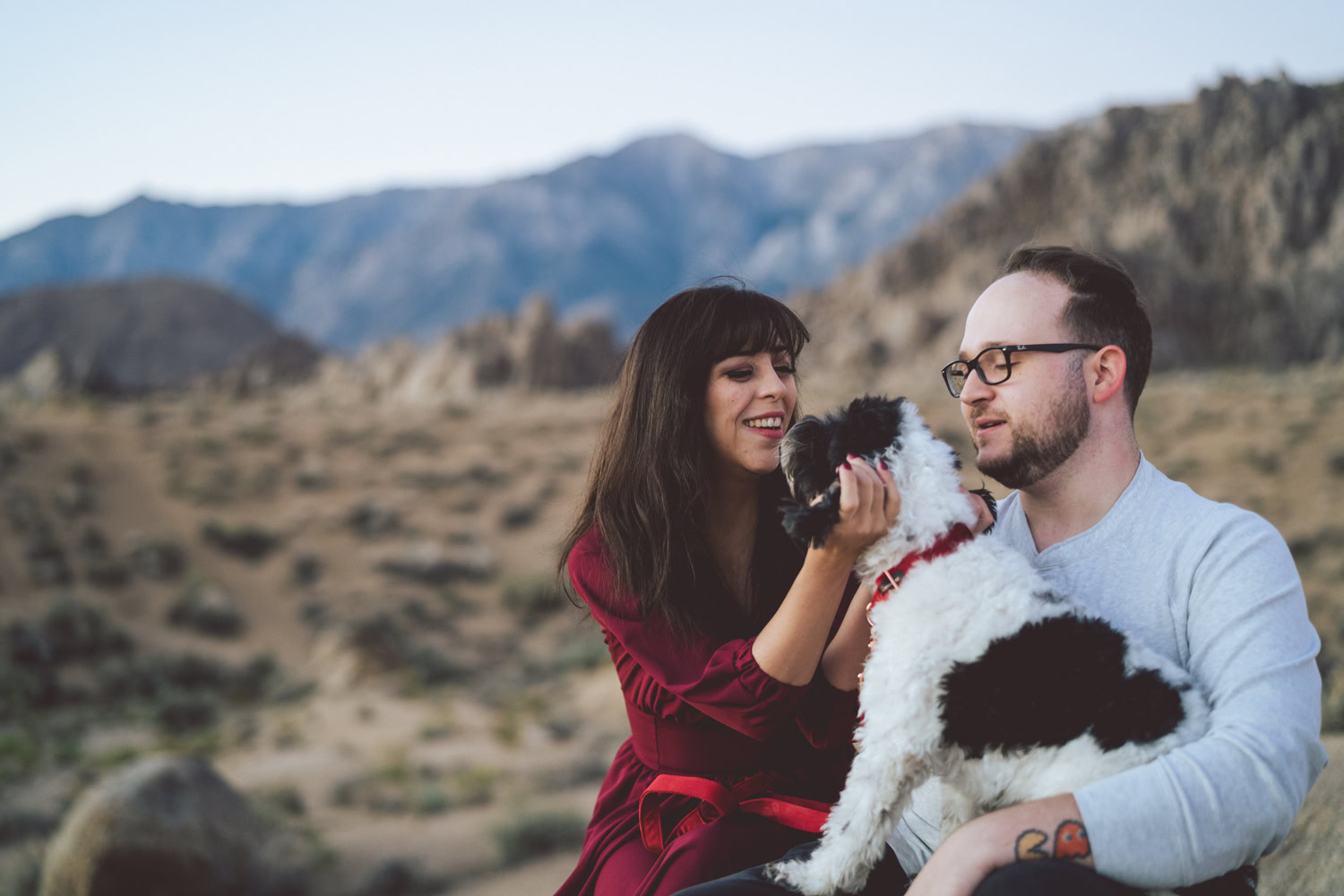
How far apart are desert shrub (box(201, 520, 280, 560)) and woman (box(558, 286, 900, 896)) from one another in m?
17.6

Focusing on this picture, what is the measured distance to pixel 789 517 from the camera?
7.75 ft

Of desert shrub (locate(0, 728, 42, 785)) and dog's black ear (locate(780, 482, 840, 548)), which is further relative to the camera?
desert shrub (locate(0, 728, 42, 785))

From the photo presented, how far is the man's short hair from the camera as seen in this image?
2686 mm

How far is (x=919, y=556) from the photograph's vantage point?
96.3 inches

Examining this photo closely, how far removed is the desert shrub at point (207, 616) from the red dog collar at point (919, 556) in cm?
1555

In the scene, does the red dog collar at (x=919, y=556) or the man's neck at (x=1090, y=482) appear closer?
the red dog collar at (x=919, y=556)

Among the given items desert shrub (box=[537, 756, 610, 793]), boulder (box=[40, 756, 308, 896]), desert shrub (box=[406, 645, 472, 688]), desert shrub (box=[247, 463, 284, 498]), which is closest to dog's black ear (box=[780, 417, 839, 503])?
boulder (box=[40, 756, 308, 896])

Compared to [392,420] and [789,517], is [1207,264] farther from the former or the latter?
[789,517]

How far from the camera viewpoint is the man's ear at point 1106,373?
2.66m

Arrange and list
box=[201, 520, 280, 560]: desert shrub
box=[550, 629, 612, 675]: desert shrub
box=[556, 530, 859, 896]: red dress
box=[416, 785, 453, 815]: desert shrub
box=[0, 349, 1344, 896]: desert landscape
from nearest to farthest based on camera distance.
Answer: box=[556, 530, 859, 896]: red dress, box=[0, 349, 1344, 896]: desert landscape, box=[416, 785, 453, 815]: desert shrub, box=[550, 629, 612, 675]: desert shrub, box=[201, 520, 280, 560]: desert shrub

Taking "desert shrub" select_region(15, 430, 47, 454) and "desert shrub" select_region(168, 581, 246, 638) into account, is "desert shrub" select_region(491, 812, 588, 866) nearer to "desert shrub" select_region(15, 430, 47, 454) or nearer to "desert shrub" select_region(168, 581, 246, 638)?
"desert shrub" select_region(168, 581, 246, 638)

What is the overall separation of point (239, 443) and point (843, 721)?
26195mm

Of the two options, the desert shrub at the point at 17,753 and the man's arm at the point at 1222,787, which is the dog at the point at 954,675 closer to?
the man's arm at the point at 1222,787

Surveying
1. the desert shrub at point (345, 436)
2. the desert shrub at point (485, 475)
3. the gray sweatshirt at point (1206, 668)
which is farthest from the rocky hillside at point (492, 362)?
the gray sweatshirt at point (1206, 668)
